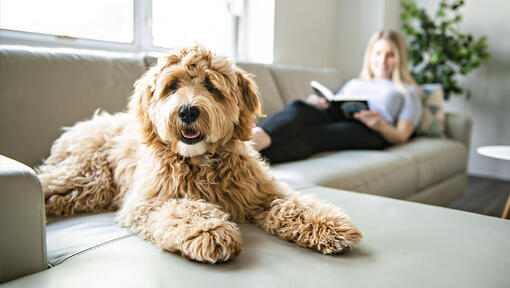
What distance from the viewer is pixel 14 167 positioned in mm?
944

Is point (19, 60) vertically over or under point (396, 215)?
over

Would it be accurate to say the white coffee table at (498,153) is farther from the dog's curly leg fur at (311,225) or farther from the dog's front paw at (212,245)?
the dog's front paw at (212,245)

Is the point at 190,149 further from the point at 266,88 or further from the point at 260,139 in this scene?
the point at 266,88

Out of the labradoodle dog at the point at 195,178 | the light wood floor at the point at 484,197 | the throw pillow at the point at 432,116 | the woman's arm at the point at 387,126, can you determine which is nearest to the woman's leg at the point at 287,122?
the woman's arm at the point at 387,126

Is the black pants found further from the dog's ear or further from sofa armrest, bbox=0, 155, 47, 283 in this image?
sofa armrest, bbox=0, 155, 47, 283

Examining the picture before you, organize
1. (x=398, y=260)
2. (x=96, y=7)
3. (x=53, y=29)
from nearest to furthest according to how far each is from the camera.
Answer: (x=398, y=260) → (x=53, y=29) → (x=96, y=7)

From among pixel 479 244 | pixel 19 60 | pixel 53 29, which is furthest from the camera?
pixel 53 29

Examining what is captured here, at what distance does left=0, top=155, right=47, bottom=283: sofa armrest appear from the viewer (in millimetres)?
899

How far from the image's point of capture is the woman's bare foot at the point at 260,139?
221cm

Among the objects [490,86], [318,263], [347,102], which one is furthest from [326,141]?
[490,86]

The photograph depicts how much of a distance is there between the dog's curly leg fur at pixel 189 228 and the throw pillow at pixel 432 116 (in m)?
2.98

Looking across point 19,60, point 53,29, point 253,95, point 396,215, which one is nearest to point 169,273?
point 253,95

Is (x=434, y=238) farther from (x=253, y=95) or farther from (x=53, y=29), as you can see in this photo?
(x=53, y=29)

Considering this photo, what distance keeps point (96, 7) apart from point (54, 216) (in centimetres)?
201
